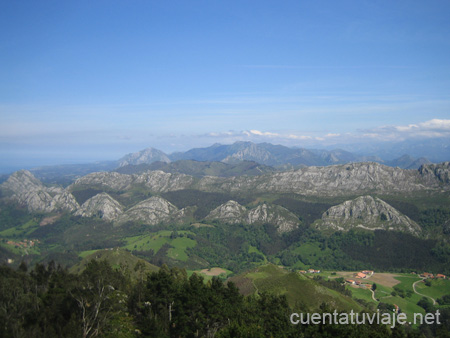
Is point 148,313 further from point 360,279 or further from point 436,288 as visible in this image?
point 436,288

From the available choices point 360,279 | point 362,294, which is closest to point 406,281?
point 360,279

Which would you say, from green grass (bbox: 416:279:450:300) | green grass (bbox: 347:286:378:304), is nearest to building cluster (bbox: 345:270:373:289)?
green grass (bbox: 347:286:378:304)

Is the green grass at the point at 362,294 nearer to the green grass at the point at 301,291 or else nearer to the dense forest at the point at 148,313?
the green grass at the point at 301,291

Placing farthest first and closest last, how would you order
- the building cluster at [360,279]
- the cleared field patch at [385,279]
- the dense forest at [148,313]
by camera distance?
the cleared field patch at [385,279]
the building cluster at [360,279]
the dense forest at [148,313]

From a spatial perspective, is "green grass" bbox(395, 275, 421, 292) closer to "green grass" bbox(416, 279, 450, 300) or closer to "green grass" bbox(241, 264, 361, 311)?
"green grass" bbox(416, 279, 450, 300)

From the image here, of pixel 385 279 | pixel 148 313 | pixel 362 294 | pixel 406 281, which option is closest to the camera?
pixel 148 313

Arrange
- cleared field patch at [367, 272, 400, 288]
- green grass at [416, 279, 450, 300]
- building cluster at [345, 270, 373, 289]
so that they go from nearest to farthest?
green grass at [416, 279, 450, 300]
building cluster at [345, 270, 373, 289]
cleared field patch at [367, 272, 400, 288]

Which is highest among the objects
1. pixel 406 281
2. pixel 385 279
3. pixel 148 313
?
pixel 148 313

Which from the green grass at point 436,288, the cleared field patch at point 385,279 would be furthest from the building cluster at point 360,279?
the green grass at point 436,288

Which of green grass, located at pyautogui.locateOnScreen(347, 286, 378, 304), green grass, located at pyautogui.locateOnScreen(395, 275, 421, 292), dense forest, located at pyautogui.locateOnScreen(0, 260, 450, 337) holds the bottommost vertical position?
green grass, located at pyautogui.locateOnScreen(395, 275, 421, 292)

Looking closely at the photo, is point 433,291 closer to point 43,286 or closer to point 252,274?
point 252,274

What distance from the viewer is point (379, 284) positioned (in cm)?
16712

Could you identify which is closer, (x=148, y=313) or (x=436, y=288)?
(x=148, y=313)

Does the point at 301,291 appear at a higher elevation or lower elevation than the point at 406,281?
higher
